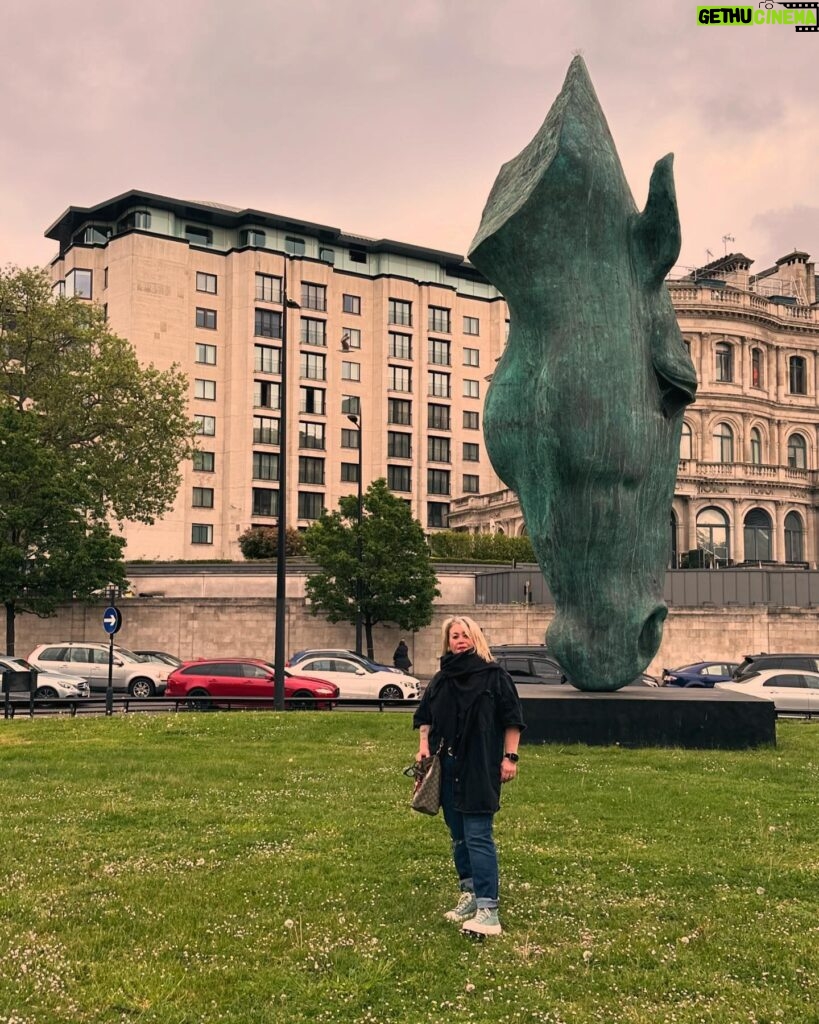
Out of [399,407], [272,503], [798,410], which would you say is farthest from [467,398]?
[798,410]

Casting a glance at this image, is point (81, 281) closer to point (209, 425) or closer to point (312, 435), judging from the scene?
point (209, 425)

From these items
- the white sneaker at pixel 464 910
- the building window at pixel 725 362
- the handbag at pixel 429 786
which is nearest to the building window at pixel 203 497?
the building window at pixel 725 362

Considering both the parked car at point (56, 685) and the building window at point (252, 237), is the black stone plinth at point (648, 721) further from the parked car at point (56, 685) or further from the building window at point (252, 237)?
the building window at point (252, 237)

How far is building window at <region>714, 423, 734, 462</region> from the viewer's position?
60.6 m

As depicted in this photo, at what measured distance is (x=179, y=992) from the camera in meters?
4.67

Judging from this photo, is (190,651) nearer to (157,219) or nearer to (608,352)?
(608,352)

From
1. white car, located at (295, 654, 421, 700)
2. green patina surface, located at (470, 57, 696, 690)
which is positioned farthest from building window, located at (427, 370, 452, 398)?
green patina surface, located at (470, 57, 696, 690)

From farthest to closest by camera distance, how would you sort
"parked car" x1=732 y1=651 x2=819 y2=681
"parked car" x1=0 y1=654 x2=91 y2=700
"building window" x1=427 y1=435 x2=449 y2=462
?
"building window" x1=427 y1=435 x2=449 y2=462 < "parked car" x1=0 y1=654 x2=91 y2=700 < "parked car" x1=732 y1=651 x2=819 y2=681

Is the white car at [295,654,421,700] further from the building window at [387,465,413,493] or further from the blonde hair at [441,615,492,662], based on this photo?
the building window at [387,465,413,493]

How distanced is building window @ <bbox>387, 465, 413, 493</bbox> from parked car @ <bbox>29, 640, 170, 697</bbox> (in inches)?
1575

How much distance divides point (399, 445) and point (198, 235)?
62.4 ft

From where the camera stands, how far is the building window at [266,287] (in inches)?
2445

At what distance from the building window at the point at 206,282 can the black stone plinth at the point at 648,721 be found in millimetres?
53441

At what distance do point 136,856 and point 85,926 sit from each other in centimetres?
162
